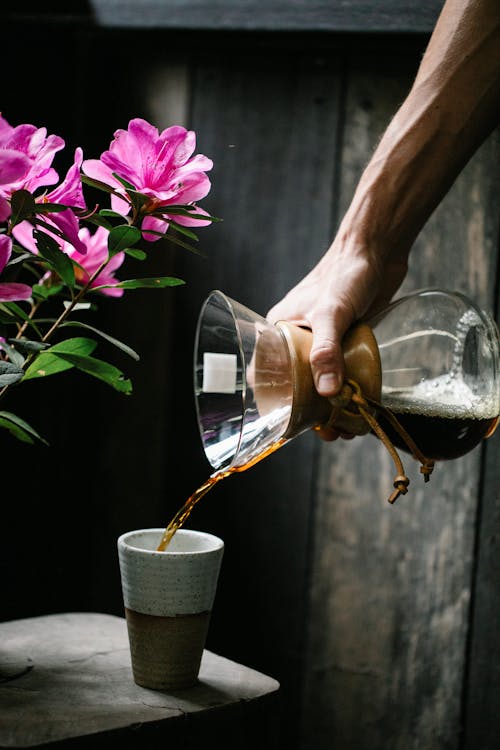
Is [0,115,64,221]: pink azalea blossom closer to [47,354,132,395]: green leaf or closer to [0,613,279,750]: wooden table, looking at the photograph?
[47,354,132,395]: green leaf

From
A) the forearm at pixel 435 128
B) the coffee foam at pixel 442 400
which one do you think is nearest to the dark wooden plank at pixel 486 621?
the forearm at pixel 435 128

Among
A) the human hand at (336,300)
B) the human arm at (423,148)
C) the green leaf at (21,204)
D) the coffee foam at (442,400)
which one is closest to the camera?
the green leaf at (21,204)

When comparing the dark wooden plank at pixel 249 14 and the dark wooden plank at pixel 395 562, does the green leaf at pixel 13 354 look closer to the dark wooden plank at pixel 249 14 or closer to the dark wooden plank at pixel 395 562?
the dark wooden plank at pixel 395 562

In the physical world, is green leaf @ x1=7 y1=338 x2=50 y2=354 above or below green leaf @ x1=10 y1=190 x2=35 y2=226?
below

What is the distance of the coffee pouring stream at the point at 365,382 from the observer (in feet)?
2.76

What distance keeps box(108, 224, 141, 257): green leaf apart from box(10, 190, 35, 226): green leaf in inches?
3.3

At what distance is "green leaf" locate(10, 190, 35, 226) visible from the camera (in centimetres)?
73

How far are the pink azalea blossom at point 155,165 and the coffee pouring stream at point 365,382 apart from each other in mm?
107

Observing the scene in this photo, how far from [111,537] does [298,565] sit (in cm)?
40

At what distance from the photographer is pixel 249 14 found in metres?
1.58

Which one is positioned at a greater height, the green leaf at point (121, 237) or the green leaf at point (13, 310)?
the green leaf at point (121, 237)

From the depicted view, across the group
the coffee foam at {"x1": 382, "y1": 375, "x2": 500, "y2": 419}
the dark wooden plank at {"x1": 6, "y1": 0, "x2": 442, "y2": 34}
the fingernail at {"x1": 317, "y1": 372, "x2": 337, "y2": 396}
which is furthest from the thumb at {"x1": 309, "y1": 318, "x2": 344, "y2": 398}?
the dark wooden plank at {"x1": 6, "y1": 0, "x2": 442, "y2": 34}

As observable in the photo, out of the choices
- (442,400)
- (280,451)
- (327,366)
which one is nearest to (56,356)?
(327,366)

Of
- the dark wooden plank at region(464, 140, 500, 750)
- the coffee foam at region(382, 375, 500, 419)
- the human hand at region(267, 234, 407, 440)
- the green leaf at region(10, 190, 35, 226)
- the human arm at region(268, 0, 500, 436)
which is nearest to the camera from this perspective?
the green leaf at region(10, 190, 35, 226)
